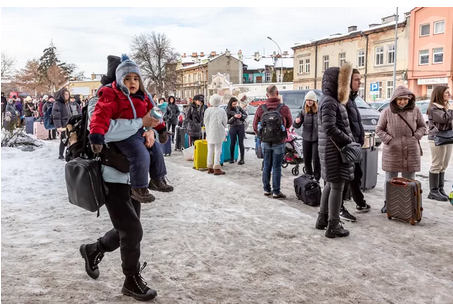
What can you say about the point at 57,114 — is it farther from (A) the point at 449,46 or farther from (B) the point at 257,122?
(A) the point at 449,46

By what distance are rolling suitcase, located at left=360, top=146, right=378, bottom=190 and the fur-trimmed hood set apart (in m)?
2.69

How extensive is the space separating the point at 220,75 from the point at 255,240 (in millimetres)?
68970

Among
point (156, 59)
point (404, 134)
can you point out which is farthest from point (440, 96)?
point (156, 59)

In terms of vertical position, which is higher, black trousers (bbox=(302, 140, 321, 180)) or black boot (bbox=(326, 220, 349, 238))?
black trousers (bbox=(302, 140, 321, 180))

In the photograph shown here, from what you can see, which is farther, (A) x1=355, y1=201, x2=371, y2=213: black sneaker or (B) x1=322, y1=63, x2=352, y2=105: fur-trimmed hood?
(A) x1=355, y1=201, x2=371, y2=213: black sneaker

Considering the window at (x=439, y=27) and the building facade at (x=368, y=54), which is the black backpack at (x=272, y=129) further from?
the window at (x=439, y=27)

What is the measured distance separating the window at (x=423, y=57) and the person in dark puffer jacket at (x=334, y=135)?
37.6 metres

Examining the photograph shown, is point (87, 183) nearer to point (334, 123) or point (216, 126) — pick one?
point (334, 123)

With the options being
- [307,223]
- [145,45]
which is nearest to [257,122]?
[307,223]

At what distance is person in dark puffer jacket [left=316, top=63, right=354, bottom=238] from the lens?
5.25m

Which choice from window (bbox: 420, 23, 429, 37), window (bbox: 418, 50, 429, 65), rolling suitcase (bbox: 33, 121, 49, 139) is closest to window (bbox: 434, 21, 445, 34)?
window (bbox: 420, 23, 429, 37)

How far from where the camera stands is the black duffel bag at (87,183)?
336 cm

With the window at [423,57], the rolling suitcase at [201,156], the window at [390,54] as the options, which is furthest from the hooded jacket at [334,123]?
the window at [390,54]

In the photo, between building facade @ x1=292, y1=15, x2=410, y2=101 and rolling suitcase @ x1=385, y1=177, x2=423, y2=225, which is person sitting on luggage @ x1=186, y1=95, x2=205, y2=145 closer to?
rolling suitcase @ x1=385, y1=177, x2=423, y2=225
